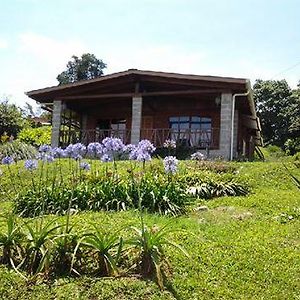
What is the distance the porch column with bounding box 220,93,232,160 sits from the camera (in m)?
19.2

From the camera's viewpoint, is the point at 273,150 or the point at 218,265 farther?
the point at 273,150

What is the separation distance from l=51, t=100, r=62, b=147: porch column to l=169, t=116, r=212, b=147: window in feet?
→ 16.2

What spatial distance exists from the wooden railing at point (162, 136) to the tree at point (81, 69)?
26048mm

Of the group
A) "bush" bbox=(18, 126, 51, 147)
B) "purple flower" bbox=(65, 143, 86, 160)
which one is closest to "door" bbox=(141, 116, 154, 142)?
"bush" bbox=(18, 126, 51, 147)

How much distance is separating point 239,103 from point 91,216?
1407cm

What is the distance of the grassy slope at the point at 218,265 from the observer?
17.1 feet

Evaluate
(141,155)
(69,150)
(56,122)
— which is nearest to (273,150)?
(56,122)

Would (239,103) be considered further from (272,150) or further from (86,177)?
(272,150)

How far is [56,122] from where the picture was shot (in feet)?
72.5

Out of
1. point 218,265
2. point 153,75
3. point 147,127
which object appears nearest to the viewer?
point 218,265

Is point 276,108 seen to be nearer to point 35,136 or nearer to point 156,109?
point 156,109

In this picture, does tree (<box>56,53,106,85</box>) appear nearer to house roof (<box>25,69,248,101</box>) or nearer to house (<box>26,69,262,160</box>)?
house (<box>26,69,262,160</box>)

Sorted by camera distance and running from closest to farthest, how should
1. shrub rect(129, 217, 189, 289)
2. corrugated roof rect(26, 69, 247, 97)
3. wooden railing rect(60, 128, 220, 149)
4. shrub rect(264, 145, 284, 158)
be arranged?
shrub rect(129, 217, 189, 289)
corrugated roof rect(26, 69, 247, 97)
wooden railing rect(60, 128, 220, 149)
shrub rect(264, 145, 284, 158)

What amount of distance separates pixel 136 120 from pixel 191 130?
7.75ft
